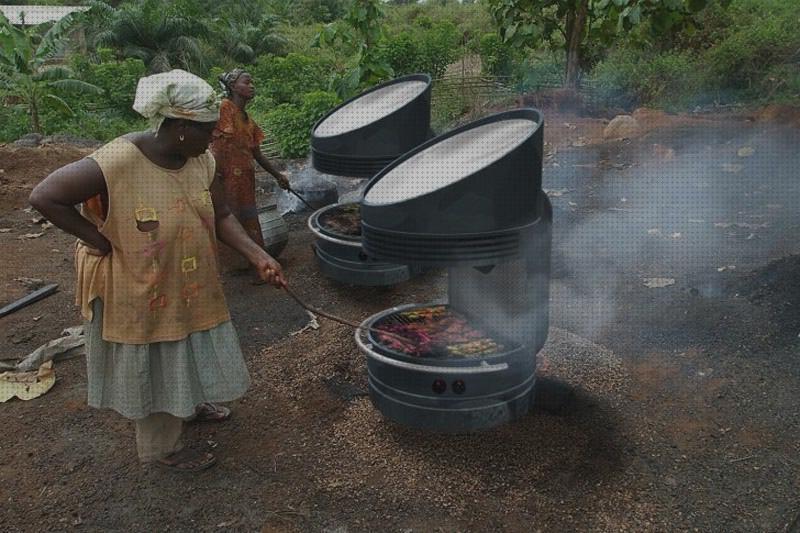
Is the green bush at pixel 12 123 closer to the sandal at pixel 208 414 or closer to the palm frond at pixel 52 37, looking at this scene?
the palm frond at pixel 52 37

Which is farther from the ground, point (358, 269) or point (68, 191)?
point (68, 191)

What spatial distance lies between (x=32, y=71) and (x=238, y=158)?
8880 mm

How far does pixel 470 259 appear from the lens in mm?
2904

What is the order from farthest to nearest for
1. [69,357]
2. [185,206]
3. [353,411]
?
[69,357], [353,411], [185,206]

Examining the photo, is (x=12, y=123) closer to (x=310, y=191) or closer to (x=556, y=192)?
(x=310, y=191)

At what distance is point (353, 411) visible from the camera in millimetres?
3828

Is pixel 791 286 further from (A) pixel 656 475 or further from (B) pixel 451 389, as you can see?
(B) pixel 451 389

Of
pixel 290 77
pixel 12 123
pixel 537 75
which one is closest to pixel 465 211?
pixel 537 75

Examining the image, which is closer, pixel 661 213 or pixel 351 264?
pixel 351 264

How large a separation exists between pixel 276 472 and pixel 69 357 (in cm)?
209

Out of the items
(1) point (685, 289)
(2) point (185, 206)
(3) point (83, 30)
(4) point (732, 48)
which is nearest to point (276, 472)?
(2) point (185, 206)

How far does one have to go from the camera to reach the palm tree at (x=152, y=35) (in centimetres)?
2080

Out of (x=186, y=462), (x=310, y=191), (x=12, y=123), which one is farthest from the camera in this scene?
(x=12, y=123)

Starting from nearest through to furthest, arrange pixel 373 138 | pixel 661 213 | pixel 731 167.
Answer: pixel 373 138 < pixel 661 213 < pixel 731 167
